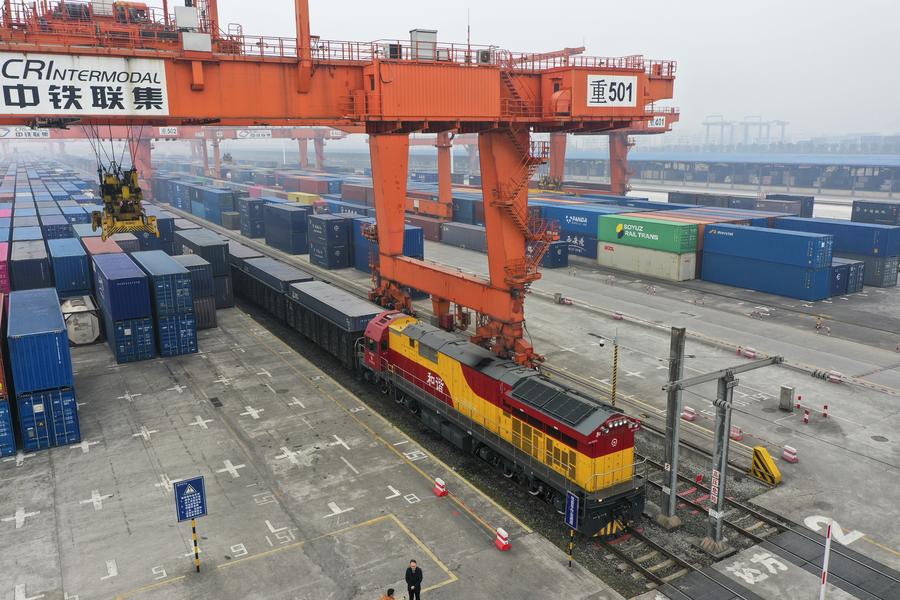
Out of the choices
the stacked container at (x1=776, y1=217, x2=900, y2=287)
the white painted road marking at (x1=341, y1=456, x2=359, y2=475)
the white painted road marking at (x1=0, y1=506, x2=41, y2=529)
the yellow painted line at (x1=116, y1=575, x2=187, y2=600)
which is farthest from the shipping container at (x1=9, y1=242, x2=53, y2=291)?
the stacked container at (x1=776, y1=217, x2=900, y2=287)

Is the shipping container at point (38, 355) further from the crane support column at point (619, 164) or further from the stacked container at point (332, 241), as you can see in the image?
the crane support column at point (619, 164)

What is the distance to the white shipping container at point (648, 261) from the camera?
50250 millimetres

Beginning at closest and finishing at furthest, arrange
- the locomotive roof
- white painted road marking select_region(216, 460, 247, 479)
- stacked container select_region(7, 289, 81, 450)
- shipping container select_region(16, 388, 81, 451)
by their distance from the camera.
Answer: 1. the locomotive roof
2. white painted road marking select_region(216, 460, 247, 479)
3. stacked container select_region(7, 289, 81, 450)
4. shipping container select_region(16, 388, 81, 451)

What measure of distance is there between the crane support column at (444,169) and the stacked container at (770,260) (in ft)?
97.4

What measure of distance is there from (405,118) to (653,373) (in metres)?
17.5

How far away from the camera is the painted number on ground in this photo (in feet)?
58.1

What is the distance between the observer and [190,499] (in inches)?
664

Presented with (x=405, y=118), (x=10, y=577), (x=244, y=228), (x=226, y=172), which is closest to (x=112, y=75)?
(x=405, y=118)

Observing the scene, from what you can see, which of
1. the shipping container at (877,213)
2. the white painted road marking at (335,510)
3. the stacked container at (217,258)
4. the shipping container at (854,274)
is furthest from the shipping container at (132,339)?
the shipping container at (877,213)

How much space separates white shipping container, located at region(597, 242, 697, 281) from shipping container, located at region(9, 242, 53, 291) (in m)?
43.7

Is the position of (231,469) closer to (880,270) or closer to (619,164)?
(880,270)

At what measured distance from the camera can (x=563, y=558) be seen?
55.4 feet

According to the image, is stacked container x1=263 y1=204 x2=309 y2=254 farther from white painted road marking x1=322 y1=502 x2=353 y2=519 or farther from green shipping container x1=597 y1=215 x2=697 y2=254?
white painted road marking x1=322 y1=502 x2=353 y2=519

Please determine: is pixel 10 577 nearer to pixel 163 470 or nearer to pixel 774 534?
pixel 163 470
